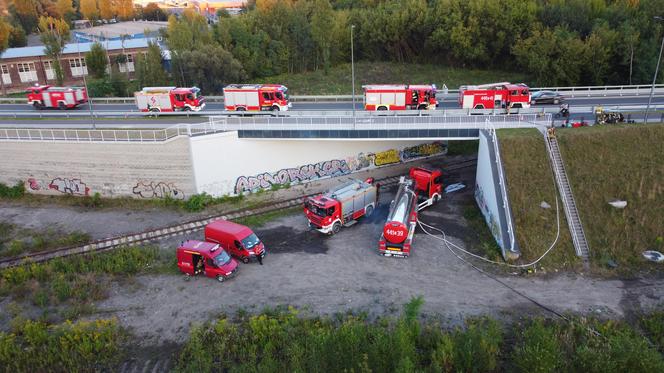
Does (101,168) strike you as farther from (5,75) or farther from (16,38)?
(16,38)

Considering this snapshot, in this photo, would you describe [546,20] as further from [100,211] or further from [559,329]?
[100,211]

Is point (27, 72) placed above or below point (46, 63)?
below

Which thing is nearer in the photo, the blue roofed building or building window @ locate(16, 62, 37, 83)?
the blue roofed building

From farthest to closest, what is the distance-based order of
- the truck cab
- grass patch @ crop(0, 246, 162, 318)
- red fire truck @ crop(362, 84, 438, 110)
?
red fire truck @ crop(362, 84, 438, 110) < the truck cab < grass patch @ crop(0, 246, 162, 318)

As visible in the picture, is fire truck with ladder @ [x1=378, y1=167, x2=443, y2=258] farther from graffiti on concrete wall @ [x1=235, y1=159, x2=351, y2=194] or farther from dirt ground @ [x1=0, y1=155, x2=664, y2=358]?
graffiti on concrete wall @ [x1=235, y1=159, x2=351, y2=194]

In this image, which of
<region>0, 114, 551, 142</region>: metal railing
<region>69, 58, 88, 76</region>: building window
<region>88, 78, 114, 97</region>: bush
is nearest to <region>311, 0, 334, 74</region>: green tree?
<region>88, 78, 114, 97</region>: bush

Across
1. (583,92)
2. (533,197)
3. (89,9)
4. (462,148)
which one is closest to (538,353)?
(533,197)

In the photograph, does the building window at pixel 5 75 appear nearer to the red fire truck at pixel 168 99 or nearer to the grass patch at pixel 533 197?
the red fire truck at pixel 168 99
